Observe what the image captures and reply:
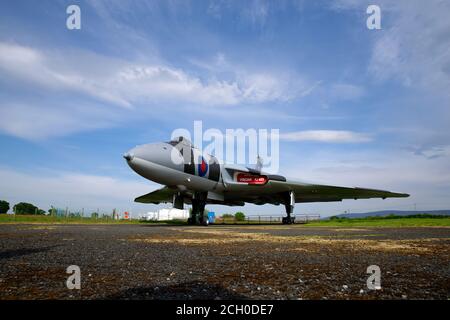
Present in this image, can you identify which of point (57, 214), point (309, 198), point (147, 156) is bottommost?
point (57, 214)

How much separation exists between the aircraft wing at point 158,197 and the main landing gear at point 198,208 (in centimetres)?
494

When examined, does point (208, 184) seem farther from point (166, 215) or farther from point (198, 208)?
point (166, 215)

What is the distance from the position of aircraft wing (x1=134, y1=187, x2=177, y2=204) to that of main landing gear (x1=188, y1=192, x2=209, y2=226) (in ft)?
16.2

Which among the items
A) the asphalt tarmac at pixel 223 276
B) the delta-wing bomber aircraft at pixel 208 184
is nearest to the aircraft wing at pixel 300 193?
the delta-wing bomber aircraft at pixel 208 184

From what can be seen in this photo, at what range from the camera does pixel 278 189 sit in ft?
88.1

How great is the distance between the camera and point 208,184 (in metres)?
22.2

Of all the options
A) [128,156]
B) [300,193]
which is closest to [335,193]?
[300,193]

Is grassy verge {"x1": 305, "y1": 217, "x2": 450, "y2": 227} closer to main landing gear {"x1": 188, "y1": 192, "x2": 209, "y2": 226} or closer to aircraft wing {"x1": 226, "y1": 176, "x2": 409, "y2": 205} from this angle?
aircraft wing {"x1": 226, "y1": 176, "x2": 409, "y2": 205}

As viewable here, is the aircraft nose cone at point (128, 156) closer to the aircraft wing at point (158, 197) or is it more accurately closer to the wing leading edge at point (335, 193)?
the aircraft wing at point (158, 197)

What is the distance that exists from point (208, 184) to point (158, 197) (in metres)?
10.7

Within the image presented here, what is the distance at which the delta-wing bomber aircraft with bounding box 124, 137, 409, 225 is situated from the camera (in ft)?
59.2
